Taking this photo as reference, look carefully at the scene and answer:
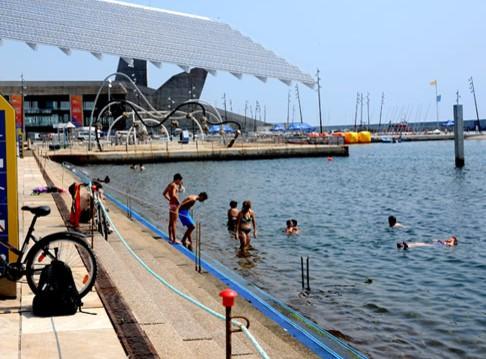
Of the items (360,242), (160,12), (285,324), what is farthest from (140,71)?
(285,324)

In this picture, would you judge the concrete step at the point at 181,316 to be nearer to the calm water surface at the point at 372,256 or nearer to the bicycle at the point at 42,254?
the bicycle at the point at 42,254

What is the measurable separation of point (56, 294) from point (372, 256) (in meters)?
10.3

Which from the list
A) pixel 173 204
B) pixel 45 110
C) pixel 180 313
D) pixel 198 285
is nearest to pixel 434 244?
pixel 173 204

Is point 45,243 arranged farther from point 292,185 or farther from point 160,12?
point 160,12

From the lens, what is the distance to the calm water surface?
33.9 ft

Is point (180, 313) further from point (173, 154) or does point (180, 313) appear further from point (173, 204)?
point (173, 154)

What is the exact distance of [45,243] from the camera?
7.76 m

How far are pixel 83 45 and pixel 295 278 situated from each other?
309ft

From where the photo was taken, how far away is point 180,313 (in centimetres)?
831

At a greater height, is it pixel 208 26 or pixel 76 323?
pixel 208 26

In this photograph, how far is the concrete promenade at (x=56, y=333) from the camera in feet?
21.3

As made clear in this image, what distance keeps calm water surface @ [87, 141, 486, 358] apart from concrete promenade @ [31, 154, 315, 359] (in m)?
1.47

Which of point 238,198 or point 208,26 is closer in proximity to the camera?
point 238,198

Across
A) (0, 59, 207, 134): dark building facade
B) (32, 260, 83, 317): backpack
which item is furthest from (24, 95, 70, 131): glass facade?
(32, 260, 83, 317): backpack
